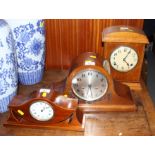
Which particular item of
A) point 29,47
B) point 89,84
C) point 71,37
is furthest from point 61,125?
point 71,37

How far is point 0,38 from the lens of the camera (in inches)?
30.6

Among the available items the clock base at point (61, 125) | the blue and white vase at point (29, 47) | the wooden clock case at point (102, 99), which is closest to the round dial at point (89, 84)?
the wooden clock case at point (102, 99)

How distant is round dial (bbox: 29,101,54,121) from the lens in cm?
78

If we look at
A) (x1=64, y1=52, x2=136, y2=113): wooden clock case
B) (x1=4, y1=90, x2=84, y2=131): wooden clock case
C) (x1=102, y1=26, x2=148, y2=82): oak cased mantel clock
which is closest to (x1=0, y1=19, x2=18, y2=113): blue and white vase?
(x1=4, y1=90, x2=84, y2=131): wooden clock case

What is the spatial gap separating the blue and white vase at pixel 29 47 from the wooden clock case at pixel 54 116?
205 millimetres

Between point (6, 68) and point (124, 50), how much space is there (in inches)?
18.8

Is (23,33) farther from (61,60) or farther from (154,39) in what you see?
(154,39)

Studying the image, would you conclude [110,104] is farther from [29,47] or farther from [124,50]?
[29,47]

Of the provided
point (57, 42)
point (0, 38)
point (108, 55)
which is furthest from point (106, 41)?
point (0, 38)

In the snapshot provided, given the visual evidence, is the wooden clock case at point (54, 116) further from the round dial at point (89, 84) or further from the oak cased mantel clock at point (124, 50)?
the oak cased mantel clock at point (124, 50)

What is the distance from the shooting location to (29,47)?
95 cm

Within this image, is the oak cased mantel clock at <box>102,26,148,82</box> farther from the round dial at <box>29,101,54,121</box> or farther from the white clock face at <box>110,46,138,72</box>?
the round dial at <box>29,101,54,121</box>

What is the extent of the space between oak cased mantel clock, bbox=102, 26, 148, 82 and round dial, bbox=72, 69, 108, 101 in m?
0.13
